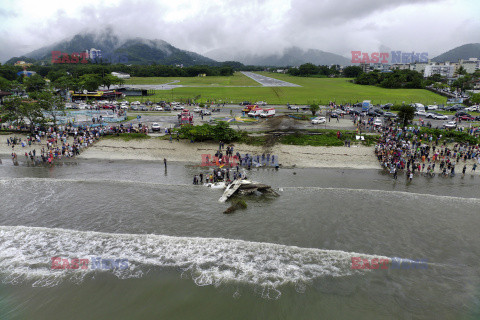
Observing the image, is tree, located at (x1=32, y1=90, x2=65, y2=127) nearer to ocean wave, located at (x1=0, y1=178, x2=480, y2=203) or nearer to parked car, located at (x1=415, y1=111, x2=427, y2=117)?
ocean wave, located at (x1=0, y1=178, x2=480, y2=203)

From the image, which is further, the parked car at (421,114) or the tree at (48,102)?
the parked car at (421,114)

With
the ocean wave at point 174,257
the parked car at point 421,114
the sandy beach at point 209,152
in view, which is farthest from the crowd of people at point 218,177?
the parked car at point 421,114

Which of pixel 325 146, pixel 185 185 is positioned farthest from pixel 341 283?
pixel 325 146

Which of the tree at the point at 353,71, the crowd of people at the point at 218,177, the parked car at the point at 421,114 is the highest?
the tree at the point at 353,71

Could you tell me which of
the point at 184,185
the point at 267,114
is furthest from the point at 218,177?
the point at 267,114

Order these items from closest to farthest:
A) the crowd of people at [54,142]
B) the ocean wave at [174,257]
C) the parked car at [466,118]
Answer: the ocean wave at [174,257]
the crowd of people at [54,142]
the parked car at [466,118]

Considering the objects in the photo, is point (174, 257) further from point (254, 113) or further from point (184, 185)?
point (254, 113)

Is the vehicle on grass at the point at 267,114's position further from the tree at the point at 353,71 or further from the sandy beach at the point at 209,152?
the tree at the point at 353,71
